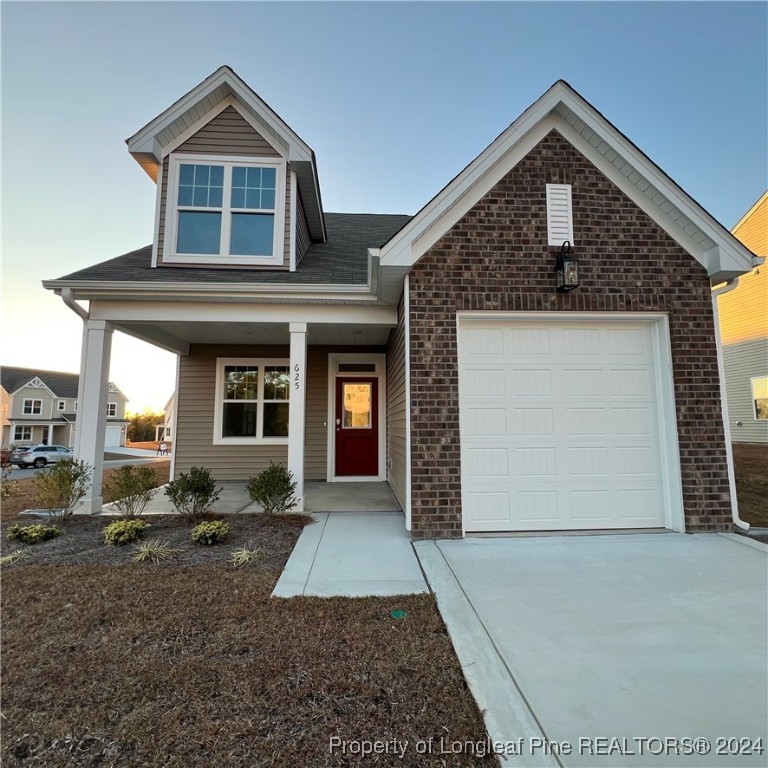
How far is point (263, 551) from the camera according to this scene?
13.7ft

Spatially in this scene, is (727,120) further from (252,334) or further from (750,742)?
(750,742)

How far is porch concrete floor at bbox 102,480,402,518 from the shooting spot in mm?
5980

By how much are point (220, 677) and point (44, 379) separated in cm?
4388

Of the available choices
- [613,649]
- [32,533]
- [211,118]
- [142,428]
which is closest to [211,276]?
[211,118]

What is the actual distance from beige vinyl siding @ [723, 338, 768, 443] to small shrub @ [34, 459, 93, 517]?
1843 centimetres

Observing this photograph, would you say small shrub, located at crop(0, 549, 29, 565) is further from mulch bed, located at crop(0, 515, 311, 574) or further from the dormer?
the dormer

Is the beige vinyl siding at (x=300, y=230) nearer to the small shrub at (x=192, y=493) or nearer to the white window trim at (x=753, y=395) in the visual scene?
the small shrub at (x=192, y=493)

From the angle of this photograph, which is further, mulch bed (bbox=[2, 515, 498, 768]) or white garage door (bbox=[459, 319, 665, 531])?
white garage door (bbox=[459, 319, 665, 531])

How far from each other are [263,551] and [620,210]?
5.97 meters

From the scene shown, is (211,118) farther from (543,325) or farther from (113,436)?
(113,436)

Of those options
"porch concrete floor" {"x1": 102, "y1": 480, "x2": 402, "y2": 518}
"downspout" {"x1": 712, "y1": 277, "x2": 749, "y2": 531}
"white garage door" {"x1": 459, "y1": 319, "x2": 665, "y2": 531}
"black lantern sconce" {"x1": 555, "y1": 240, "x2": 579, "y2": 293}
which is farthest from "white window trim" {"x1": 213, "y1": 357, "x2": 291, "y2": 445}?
"downspout" {"x1": 712, "y1": 277, "x2": 749, "y2": 531}

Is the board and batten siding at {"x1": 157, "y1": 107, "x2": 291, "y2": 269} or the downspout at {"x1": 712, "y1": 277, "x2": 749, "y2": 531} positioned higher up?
the board and batten siding at {"x1": 157, "y1": 107, "x2": 291, "y2": 269}

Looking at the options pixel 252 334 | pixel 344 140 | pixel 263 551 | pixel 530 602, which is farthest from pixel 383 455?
pixel 344 140

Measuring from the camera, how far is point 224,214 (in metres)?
6.69
